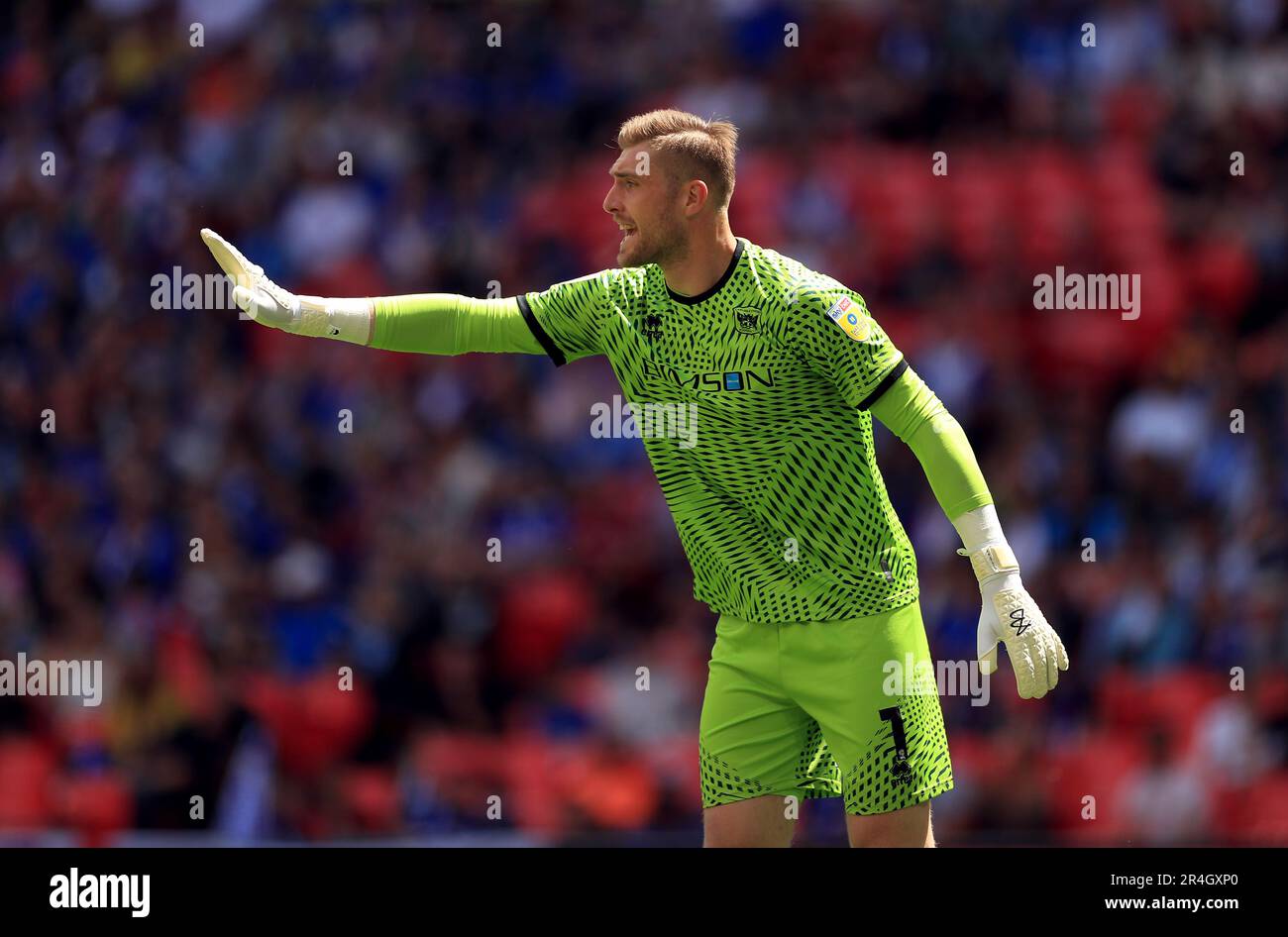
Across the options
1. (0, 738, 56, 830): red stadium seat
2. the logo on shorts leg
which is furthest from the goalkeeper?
(0, 738, 56, 830): red stadium seat

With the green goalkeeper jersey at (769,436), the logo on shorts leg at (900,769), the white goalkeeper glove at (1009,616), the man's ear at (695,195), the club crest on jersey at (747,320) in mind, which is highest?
the man's ear at (695,195)

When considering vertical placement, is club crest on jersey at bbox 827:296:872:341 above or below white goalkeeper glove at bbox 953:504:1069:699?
above

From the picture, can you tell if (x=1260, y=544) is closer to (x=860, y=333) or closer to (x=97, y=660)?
(x=860, y=333)

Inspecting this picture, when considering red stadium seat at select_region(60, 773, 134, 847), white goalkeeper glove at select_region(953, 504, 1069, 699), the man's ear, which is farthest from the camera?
Result: red stadium seat at select_region(60, 773, 134, 847)

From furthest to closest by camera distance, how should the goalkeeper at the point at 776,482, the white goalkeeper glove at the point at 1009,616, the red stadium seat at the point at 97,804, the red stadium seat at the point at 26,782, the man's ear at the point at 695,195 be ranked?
the red stadium seat at the point at 26,782 → the red stadium seat at the point at 97,804 → the man's ear at the point at 695,195 → the goalkeeper at the point at 776,482 → the white goalkeeper glove at the point at 1009,616

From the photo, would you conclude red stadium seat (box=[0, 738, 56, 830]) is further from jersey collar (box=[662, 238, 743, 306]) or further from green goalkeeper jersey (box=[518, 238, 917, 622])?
jersey collar (box=[662, 238, 743, 306])

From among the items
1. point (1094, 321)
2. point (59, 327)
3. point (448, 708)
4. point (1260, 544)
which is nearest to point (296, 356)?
point (59, 327)

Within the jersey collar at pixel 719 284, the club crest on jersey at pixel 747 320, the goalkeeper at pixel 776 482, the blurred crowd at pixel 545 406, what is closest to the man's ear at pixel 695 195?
the goalkeeper at pixel 776 482

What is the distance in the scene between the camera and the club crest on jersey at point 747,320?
439 centimetres

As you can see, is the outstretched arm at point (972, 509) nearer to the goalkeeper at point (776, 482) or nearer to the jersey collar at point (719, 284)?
the goalkeeper at point (776, 482)

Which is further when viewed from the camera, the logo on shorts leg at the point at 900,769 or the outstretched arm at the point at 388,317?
the outstretched arm at the point at 388,317

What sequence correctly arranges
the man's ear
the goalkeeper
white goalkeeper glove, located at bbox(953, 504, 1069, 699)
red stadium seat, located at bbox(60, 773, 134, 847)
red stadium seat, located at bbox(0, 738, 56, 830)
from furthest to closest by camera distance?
1. red stadium seat, located at bbox(0, 738, 56, 830)
2. red stadium seat, located at bbox(60, 773, 134, 847)
3. the man's ear
4. the goalkeeper
5. white goalkeeper glove, located at bbox(953, 504, 1069, 699)

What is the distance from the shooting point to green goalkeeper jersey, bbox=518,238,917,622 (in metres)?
4.37

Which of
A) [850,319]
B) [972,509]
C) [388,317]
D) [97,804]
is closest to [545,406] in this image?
[97,804]
